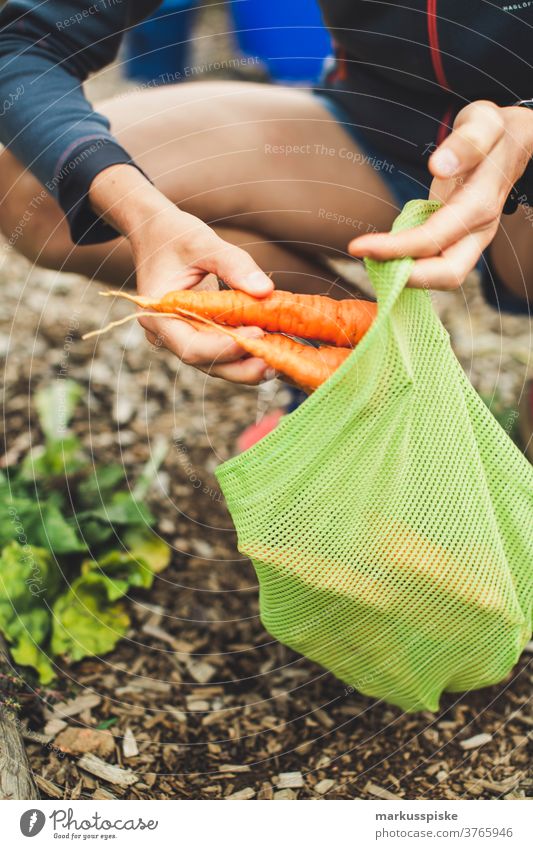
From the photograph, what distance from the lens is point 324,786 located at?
A: 3.72 ft

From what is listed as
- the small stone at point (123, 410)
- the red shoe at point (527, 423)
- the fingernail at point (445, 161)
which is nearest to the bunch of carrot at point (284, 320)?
the fingernail at point (445, 161)

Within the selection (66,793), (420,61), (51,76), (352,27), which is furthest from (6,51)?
(66,793)

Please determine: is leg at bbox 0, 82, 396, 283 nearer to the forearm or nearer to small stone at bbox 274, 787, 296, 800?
the forearm

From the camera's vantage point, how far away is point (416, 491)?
93cm

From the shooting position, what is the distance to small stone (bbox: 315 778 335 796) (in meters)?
1.13

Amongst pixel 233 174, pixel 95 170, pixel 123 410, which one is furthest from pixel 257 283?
pixel 123 410

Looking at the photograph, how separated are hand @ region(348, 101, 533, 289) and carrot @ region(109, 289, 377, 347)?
17cm

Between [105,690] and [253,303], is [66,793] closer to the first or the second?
[105,690]

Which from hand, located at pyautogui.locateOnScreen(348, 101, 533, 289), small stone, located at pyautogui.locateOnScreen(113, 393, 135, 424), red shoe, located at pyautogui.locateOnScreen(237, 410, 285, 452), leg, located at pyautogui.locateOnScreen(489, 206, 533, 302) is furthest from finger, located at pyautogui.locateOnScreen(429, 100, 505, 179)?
small stone, located at pyautogui.locateOnScreen(113, 393, 135, 424)

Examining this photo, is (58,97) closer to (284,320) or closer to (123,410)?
(284,320)

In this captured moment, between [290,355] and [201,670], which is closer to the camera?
[290,355]

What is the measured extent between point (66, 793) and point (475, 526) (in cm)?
71

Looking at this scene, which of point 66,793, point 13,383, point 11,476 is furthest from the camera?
point 13,383

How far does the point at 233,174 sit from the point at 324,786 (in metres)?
1.07
